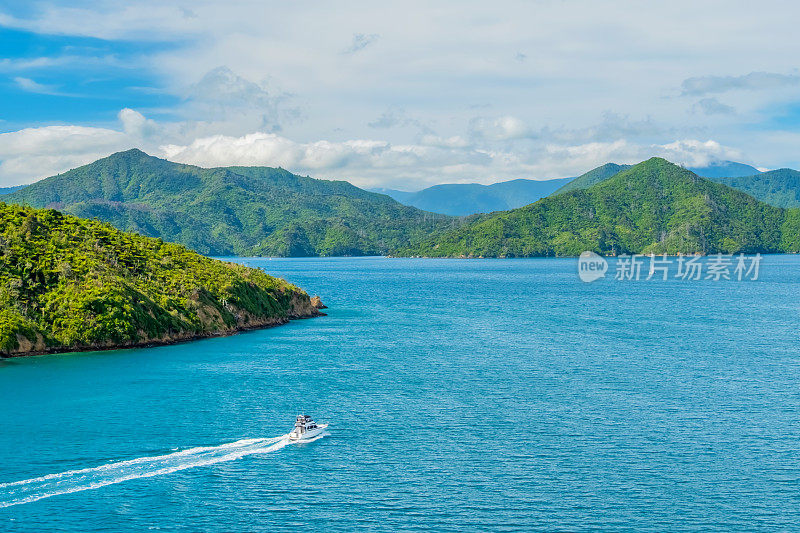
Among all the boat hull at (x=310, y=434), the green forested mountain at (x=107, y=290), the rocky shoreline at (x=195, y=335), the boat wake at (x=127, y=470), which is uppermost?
the green forested mountain at (x=107, y=290)

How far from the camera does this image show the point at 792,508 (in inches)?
1592

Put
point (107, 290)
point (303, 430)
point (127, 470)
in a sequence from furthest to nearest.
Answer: point (107, 290)
point (303, 430)
point (127, 470)

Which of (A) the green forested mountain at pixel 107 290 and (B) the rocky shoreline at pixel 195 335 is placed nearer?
(B) the rocky shoreline at pixel 195 335

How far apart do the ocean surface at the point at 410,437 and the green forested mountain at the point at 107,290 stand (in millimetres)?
4355

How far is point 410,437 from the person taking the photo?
2117 inches

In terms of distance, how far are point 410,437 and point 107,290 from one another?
59.4m

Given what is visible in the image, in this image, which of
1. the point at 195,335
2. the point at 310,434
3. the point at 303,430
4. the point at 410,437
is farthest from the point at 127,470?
the point at 195,335

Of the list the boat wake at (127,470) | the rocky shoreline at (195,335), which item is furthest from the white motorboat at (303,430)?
the rocky shoreline at (195,335)

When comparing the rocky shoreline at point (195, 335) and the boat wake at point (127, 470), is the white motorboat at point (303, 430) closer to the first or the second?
the boat wake at point (127, 470)

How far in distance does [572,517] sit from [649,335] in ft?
250

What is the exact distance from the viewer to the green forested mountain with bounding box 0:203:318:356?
90.9 metres

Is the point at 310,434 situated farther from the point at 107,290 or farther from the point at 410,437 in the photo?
the point at 107,290

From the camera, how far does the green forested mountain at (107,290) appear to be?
9088cm

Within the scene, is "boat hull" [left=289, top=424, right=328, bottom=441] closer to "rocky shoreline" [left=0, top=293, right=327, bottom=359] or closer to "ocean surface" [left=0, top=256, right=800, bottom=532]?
"ocean surface" [left=0, top=256, right=800, bottom=532]
